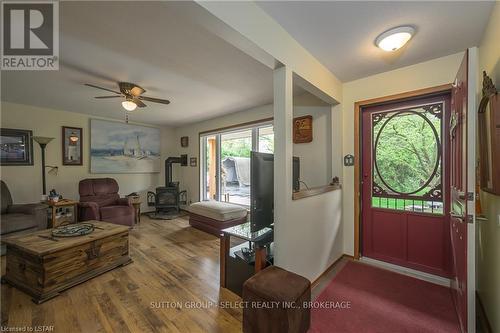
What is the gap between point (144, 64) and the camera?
2.35 metres

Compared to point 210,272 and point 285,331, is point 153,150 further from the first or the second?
point 285,331

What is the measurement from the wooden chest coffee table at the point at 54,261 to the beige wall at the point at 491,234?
3560 millimetres

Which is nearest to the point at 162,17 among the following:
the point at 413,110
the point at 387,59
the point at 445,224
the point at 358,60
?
the point at 358,60

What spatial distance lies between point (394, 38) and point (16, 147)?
594 centimetres

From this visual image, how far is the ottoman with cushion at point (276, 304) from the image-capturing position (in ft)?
4.43

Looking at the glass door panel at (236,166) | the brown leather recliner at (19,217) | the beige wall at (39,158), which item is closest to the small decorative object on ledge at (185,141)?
the glass door panel at (236,166)

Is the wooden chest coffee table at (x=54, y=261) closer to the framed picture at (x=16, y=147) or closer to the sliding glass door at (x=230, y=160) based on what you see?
the framed picture at (x=16, y=147)

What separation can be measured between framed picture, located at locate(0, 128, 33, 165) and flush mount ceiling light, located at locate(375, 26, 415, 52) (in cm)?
574

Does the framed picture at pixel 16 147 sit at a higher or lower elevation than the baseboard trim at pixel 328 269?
higher

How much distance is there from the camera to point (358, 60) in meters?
2.27

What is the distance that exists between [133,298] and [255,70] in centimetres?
276

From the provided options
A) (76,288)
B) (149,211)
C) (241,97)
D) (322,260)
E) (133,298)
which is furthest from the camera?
(149,211)

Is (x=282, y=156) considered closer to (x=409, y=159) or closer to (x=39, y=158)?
(x=409, y=159)

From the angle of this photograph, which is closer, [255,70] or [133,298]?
[133,298]
